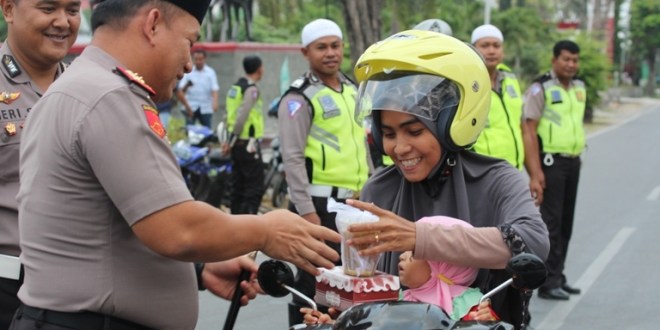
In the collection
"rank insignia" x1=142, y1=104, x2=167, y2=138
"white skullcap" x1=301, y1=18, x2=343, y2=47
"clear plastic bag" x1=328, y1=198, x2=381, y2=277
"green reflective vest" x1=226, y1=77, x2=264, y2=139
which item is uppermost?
"rank insignia" x1=142, y1=104, x2=167, y2=138

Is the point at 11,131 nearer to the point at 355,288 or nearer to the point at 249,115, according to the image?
the point at 355,288

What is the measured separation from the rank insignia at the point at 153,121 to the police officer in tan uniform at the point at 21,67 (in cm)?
142

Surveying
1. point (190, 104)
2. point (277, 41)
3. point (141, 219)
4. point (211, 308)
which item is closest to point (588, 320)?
point (211, 308)

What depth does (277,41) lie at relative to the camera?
1072 inches

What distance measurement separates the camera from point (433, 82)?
3396mm

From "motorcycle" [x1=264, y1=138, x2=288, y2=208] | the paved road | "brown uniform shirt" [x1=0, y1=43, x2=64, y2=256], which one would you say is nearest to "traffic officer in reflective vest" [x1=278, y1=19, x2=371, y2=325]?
the paved road

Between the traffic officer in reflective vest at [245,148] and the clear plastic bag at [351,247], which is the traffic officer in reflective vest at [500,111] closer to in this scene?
the traffic officer in reflective vest at [245,148]

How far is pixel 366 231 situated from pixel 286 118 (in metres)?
3.70

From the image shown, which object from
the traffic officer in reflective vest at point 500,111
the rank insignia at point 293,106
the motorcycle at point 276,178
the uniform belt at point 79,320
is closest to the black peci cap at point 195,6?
the uniform belt at point 79,320

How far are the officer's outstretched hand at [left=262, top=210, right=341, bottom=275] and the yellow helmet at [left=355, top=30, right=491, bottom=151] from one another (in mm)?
740

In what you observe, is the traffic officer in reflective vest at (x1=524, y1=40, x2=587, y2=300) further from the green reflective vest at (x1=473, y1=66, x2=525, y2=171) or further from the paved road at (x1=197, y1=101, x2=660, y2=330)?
the green reflective vest at (x1=473, y1=66, x2=525, y2=171)

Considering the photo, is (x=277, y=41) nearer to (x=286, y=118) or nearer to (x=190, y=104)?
(x=190, y=104)

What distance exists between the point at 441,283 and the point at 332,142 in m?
3.45

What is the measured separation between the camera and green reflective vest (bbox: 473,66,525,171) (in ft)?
24.8
